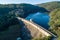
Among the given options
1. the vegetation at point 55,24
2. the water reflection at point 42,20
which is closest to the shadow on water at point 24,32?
the water reflection at point 42,20

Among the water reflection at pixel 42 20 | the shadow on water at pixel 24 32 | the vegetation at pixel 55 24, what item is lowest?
the water reflection at pixel 42 20

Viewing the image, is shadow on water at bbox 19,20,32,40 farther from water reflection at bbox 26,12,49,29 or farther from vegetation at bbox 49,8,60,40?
vegetation at bbox 49,8,60,40

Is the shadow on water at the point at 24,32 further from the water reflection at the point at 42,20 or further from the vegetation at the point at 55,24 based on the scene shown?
the vegetation at the point at 55,24

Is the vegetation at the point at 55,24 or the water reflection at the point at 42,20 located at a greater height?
the vegetation at the point at 55,24

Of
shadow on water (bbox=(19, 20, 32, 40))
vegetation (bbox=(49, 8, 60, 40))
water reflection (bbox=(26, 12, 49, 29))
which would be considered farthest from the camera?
water reflection (bbox=(26, 12, 49, 29))

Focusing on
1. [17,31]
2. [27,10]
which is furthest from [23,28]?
[27,10]

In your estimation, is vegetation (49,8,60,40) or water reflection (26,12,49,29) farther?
water reflection (26,12,49,29)

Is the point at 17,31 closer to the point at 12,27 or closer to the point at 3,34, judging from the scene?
the point at 12,27

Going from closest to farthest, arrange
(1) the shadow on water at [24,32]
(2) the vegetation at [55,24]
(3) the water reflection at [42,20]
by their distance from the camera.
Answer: (2) the vegetation at [55,24], (1) the shadow on water at [24,32], (3) the water reflection at [42,20]

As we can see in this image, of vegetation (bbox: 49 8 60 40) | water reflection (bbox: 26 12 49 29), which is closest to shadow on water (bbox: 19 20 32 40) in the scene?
water reflection (bbox: 26 12 49 29)

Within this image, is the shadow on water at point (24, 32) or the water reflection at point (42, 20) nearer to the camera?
the shadow on water at point (24, 32)

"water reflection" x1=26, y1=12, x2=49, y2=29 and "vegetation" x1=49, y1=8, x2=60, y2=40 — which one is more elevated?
"vegetation" x1=49, y1=8, x2=60, y2=40
